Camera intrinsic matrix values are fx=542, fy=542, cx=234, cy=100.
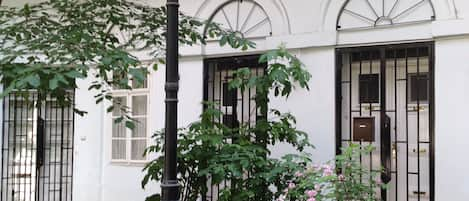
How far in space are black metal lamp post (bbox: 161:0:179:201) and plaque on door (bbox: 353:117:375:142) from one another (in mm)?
3836

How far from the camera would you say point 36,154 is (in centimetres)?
962

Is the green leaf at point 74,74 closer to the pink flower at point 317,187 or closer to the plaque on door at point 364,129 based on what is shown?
the pink flower at point 317,187

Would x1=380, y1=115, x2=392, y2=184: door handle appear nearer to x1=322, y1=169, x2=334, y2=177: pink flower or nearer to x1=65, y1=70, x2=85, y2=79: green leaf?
x1=322, y1=169, x2=334, y2=177: pink flower

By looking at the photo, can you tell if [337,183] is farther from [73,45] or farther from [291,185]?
[73,45]

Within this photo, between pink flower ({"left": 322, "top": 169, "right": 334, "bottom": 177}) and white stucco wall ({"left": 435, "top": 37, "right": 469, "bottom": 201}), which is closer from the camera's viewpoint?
pink flower ({"left": 322, "top": 169, "right": 334, "bottom": 177})

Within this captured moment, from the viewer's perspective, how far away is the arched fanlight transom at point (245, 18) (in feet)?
25.5

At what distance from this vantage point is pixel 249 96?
789 centimetres

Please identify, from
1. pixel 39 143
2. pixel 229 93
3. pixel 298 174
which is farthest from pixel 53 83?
pixel 39 143

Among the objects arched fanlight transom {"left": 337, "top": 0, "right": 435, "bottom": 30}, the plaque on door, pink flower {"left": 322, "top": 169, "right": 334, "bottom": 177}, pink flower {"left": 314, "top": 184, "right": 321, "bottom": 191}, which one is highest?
arched fanlight transom {"left": 337, "top": 0, "right": 435, "bottom": 30}

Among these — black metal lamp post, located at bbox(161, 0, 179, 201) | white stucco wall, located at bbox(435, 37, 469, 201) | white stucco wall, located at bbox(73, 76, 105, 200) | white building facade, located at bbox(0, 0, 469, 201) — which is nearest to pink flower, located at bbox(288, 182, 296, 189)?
white building facade, located at bbox(0, 0, 469, 201)

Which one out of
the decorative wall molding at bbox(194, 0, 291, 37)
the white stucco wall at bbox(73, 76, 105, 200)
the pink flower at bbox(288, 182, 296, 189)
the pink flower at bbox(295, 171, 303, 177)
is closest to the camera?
the pink flower at bbox(288, 182, 296, 189)

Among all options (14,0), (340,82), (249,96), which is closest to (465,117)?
(340,82)

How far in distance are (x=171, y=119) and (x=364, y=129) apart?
387 cm

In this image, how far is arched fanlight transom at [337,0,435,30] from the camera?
6.60 meters
